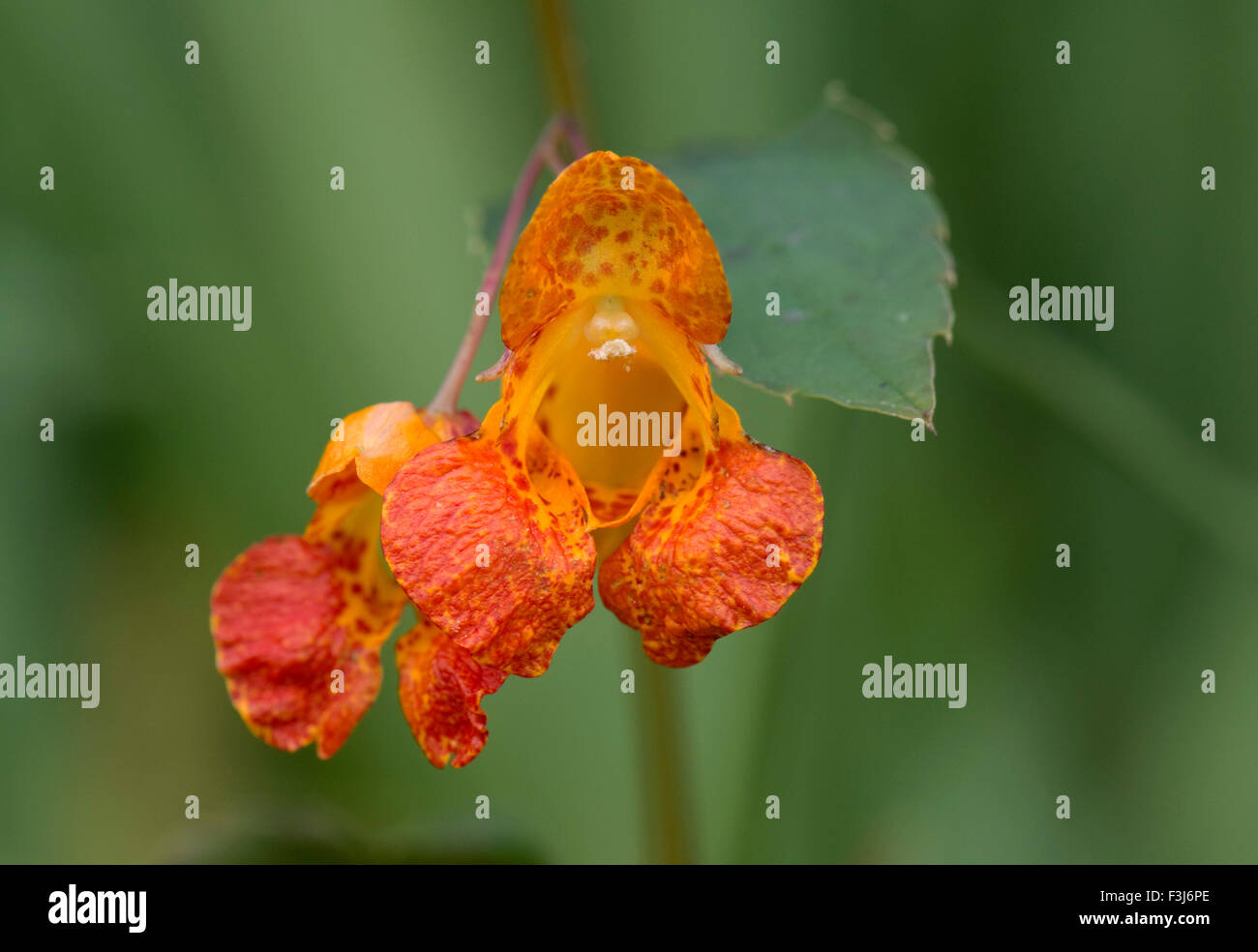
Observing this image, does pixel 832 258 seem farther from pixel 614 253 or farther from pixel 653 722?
pixel 653 722

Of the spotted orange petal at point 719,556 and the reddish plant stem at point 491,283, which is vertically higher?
the reddish plant stem at point 491,283

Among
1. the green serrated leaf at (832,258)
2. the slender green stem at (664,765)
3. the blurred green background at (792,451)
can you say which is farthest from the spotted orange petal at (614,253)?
the blurred green background at (792,451)

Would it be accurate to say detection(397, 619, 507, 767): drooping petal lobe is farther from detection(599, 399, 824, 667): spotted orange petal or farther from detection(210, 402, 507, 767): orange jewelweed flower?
detection(599, 399, 824, 667): spotted orange petal

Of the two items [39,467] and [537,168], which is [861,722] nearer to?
[537,168]

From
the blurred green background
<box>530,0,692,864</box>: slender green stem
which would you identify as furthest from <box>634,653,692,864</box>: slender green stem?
the blurred green background

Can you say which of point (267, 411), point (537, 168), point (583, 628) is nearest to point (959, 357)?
point (583, 628)

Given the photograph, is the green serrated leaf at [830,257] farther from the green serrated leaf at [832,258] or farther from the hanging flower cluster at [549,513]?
the hanging flower cluster at [549,513]
